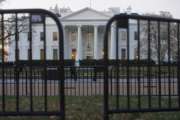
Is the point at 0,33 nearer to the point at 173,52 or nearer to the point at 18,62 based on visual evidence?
the point at 18,62

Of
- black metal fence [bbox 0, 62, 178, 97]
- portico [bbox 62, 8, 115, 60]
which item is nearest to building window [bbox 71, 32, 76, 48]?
portico [bbox 62, 8, 115, 60]

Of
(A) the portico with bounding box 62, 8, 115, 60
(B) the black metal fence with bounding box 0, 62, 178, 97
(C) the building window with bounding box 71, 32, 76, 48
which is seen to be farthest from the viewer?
(C) the building window with bounding box 71, 32, 76, 48

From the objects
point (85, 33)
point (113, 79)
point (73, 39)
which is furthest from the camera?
point (85, 33)

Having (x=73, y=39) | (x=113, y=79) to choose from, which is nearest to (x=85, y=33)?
(x=73, y=39)

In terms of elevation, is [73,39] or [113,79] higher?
[73,39]

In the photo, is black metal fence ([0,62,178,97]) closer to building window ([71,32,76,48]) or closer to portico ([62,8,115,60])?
portico ([62,8,115,60])

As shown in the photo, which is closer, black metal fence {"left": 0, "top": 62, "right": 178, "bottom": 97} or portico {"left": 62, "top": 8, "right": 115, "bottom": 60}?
black metal fence {"left": 0, "top": 62, "right": 178, "bottom": 97}

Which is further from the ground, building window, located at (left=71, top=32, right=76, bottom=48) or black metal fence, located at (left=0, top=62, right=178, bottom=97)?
building window, located at (left=71, top=32, right=76, bottom=48)

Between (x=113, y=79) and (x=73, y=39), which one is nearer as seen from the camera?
(x=113, y=79)

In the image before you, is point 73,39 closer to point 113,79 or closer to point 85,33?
point 85,33

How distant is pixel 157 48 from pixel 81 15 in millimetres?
83069

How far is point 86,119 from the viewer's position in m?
7.40

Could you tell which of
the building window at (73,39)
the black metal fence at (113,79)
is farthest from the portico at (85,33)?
the black metal fence at (113,79)

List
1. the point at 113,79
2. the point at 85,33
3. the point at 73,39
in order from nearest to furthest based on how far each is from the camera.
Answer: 1. the point at 113,79
2. the point at 73,39
3. the point at 85,33
